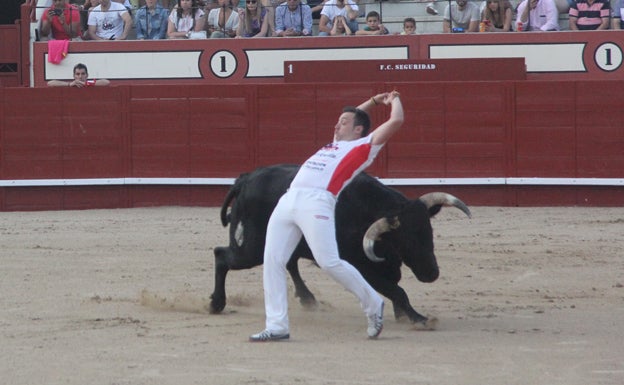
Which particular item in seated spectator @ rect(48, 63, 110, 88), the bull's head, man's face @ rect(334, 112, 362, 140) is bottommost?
the bull's head

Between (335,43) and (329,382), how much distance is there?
A: 9.34 meters

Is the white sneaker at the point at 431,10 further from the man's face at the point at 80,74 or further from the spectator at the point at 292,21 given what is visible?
the man's face at the point at 80,74

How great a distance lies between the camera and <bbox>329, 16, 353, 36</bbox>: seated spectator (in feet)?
46.3

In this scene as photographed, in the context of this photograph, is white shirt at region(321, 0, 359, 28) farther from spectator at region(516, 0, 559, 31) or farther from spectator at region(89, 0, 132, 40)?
spectator at region(89, 0, 132, 40)

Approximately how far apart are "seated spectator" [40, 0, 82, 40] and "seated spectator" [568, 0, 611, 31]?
232 inches

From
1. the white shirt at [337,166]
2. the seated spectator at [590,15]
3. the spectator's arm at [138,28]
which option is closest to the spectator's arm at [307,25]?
the spectator's arm at [138,28]

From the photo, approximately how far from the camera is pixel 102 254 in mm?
9406

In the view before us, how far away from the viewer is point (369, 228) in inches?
245

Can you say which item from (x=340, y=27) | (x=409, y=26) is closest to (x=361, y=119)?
(x=409, y=26)

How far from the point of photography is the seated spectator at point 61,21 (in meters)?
14.6

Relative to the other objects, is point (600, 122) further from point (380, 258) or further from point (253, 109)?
point (380, 258)

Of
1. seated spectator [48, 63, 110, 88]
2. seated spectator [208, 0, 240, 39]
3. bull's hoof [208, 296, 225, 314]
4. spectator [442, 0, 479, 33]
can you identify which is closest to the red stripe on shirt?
bull's hoof [208, 296, 225, 314]

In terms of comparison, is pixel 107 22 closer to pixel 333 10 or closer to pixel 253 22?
pixel 253 22

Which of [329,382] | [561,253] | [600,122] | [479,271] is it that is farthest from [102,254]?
[600,122]
